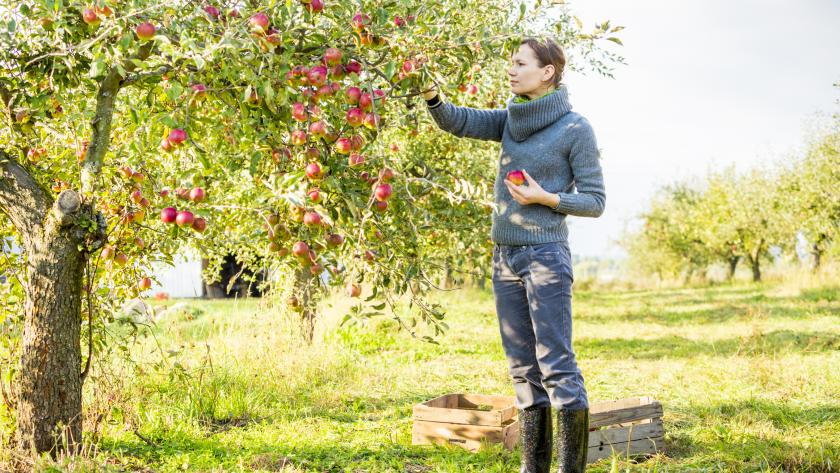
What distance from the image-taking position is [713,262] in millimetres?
29547

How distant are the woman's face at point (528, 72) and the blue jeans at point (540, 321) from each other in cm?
72

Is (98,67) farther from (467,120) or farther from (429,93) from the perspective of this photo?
(467,120)

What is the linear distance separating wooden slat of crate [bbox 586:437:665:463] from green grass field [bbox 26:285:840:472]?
0.08 metres

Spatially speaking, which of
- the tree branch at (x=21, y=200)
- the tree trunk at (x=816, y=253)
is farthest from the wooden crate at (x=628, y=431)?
the tree trunk at (x=816, y=253)

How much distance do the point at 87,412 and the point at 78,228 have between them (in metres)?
1.19

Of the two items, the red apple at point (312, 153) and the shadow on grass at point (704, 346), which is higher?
the red apple at point (312, 153)

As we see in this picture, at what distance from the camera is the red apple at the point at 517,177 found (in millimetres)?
3047

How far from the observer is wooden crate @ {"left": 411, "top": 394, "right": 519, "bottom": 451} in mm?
4023

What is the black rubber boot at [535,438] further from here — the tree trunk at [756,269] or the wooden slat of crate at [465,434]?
the tree trunk at [756,269]

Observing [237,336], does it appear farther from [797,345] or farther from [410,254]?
[797,345]

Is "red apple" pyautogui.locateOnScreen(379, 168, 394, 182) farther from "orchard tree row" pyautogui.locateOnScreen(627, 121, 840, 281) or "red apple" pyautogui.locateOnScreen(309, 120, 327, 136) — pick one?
"orchard tree row" pyautogui.locateOnScreen(627, 121, 840, 281)

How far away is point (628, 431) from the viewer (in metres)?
3.89

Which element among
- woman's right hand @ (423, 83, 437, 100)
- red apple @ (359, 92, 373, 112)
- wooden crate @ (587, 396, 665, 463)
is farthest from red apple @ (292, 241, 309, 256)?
wooden crate @ (587, 396, 665, 463)

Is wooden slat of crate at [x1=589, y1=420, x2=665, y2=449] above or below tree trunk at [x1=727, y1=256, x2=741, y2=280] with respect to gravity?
below
